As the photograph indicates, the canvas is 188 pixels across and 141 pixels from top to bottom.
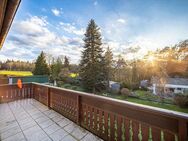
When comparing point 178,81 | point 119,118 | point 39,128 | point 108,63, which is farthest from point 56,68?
point 119,118

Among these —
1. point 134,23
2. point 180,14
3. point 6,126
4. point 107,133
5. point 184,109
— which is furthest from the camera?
point 184,109

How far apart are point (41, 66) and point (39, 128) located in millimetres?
20712

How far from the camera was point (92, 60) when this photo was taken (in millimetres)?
16953

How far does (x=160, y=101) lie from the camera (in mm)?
12414

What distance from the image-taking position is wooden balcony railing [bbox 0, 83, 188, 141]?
1.27m

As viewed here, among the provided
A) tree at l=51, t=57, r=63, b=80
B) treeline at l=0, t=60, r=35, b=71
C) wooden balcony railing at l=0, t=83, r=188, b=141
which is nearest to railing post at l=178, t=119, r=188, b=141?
wooden balcony railing at l=0, t=83, r=188, b=141

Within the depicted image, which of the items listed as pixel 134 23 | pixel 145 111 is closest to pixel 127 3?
pixel 134 23

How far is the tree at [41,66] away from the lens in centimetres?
2145

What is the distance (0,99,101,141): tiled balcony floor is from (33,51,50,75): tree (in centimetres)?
1913

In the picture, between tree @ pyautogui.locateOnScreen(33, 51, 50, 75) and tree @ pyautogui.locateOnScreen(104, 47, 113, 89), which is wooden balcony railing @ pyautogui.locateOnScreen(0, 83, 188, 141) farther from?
tree @ pyautogui.locateOnScreen(33, 51, 50, 75)

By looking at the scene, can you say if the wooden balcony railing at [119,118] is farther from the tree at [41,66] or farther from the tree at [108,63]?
the tree at [41,66]

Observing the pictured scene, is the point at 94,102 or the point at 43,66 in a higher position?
the point at 43,66

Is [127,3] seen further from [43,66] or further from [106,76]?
[43,66]

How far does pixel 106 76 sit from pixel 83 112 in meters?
16.0
